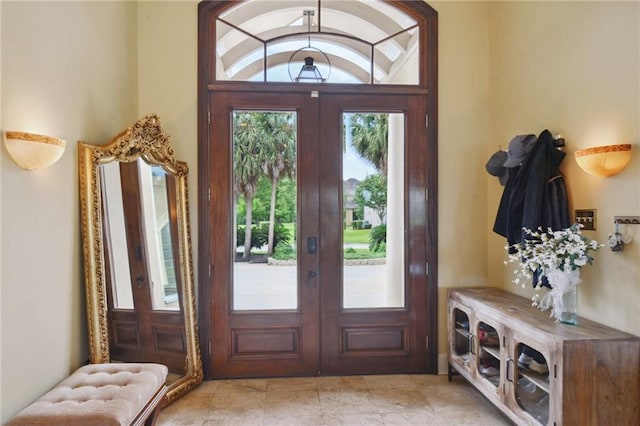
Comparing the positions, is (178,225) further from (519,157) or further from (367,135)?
(519,157)

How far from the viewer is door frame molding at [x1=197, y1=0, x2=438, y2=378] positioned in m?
3.31

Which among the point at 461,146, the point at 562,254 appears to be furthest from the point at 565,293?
the point at 461,146

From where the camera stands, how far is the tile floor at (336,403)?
8.86 feet

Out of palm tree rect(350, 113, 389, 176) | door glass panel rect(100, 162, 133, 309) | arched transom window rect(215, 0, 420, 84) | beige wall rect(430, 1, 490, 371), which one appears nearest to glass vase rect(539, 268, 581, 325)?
beige wall rect(430, 1, 490, 371)

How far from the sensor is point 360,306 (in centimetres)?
345

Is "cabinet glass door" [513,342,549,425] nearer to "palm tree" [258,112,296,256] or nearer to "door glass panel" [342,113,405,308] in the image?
"door glass panel" [342,113,405,308]

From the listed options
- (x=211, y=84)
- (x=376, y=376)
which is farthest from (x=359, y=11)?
(x=376, y=376)

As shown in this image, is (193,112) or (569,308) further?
(193,112)

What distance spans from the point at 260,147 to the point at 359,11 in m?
1.52

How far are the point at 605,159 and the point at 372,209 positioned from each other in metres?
1.73

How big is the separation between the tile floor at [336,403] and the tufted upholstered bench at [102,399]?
0.64 m

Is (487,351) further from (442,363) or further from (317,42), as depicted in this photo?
(317,42)

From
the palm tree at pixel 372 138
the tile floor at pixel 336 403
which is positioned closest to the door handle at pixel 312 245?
the palm tree at pixel 372 138

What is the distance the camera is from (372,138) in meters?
3.45
